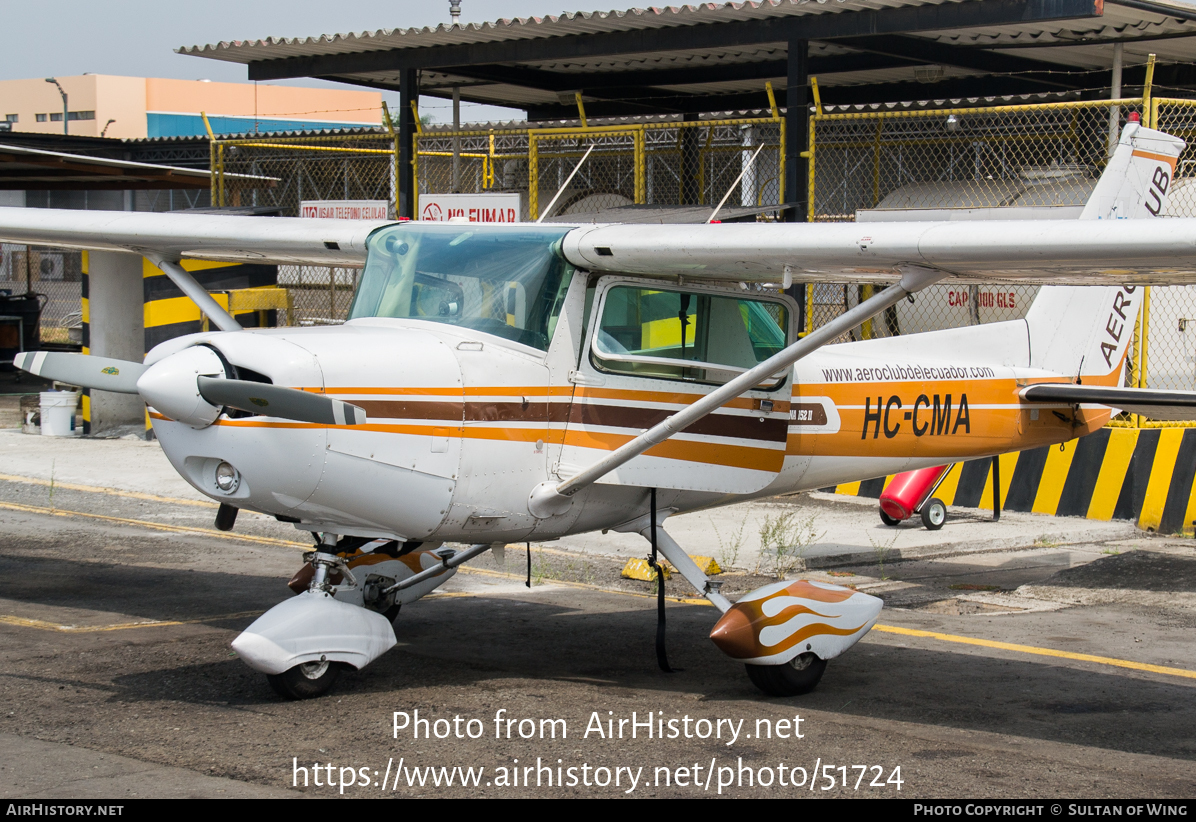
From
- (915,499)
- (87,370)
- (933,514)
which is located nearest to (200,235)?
(87,370)

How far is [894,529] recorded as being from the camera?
10.5 metres

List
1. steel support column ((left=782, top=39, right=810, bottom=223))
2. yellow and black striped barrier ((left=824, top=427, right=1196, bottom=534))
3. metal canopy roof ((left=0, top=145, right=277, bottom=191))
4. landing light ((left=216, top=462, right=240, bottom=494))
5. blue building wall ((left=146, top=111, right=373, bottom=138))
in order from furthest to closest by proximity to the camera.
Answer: blue building wall ((left=146, top=111, right=373, bottom=138)) → metal canopy roof ((left=0, top=145, right=277, bottom=191)) → steel support column ((left=782, top=39, right=810, bottom=223)) → yellow and black striped barrier ((left=824, top=427, right=1196, bottom=534)) → landing light ((left=216, top=462, right=240, bottom=494))

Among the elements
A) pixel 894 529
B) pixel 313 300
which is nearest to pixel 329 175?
pixel 313 300

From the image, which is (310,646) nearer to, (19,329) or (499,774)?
(499,774)

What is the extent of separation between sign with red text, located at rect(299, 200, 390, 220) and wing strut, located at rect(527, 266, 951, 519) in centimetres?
821

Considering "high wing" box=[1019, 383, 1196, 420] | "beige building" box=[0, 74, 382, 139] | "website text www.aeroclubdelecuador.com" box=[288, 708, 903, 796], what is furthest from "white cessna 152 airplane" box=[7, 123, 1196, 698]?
"beige building" box=[0, 74, 382, 139]

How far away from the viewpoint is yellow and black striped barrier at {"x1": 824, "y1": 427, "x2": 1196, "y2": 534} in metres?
10.4

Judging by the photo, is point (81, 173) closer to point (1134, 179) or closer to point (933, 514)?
point (933, 514)

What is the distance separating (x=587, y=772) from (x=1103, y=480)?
740 centimetres

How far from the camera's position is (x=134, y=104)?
67.9m

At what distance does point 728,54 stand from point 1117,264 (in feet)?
35.4

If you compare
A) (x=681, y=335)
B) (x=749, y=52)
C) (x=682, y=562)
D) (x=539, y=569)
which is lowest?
(x=539, y=569)

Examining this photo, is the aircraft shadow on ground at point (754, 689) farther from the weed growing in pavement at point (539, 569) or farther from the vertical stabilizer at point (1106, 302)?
the vertical stabilizer at point (1106, 302)

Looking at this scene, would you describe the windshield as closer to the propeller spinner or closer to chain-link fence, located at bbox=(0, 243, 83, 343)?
the propeller spinner
